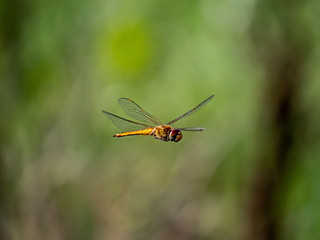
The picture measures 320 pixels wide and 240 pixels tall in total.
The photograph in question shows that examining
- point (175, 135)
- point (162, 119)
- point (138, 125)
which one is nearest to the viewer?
point (175, 135)

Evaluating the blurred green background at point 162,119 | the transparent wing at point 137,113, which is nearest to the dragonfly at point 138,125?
the transparent wing at point 137,113

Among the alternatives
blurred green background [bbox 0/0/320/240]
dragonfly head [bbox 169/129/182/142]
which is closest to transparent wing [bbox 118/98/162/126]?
dragonfly head [bbox 169/129/182/142]

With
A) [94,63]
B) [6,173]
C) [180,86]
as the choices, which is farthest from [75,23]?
[6,173]

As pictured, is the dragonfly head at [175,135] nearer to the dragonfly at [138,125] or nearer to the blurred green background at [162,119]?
the dragonfly at [138,125]

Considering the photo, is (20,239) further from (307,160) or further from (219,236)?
(307,160)

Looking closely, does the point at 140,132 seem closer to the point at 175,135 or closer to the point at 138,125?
the point at 138,125

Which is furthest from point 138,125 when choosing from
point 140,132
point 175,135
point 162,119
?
point 162,119

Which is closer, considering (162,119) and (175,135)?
(175,135)

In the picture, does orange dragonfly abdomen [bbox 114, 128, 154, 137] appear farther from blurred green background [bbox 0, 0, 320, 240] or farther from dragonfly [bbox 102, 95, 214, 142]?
blurred green background [bbox 0, 0, 320, 240]
